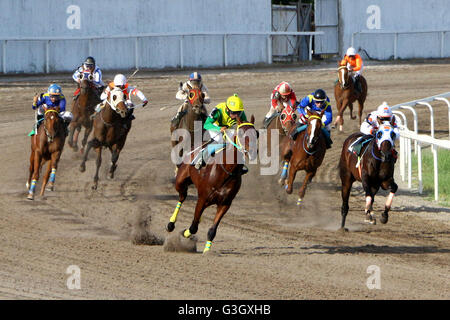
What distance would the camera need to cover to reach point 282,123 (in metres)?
15.5

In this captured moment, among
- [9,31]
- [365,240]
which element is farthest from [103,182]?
[9,31]

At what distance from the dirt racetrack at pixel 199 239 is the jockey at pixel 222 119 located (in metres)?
1.27

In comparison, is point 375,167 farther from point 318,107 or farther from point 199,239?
point 199,239

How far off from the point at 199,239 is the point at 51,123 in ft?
11.9

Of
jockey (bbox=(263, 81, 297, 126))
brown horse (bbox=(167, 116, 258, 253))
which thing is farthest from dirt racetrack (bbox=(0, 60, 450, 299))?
jockey (bbox=(263, 81, 297, 126))

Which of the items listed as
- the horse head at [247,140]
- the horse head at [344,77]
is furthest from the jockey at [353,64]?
the horse head at [247,140]

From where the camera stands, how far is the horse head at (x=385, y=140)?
1173 centimetres

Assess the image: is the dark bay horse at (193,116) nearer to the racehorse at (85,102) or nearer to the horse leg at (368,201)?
the racehorse at (85,102)

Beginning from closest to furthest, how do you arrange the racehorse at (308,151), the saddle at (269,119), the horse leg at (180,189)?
the horse leg at (180,189), the racehorse at (308,151), the saddle at (269,119)

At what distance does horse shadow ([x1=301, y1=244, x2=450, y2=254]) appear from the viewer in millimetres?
11000

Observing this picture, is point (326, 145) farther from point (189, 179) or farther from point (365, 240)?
point (189, 179)

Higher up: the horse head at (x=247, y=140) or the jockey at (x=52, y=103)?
the jockey at (x=52, y=103)

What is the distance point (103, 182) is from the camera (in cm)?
1605

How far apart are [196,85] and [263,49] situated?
1544cm
